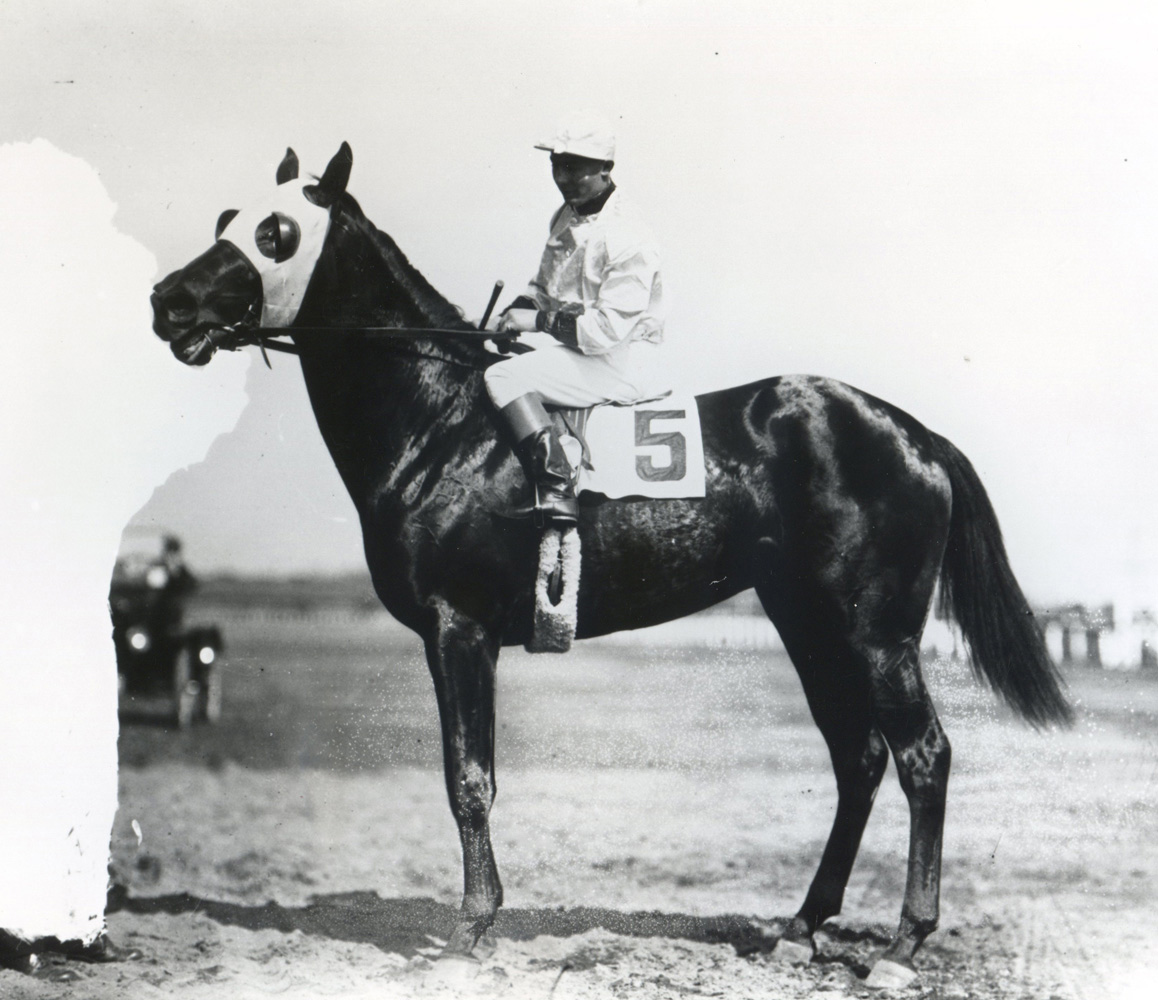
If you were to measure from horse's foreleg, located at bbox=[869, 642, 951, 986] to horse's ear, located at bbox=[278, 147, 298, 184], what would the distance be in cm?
250

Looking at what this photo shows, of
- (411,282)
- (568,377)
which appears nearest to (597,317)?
(568,377)

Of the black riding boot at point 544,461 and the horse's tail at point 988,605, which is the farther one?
the horse's tail at point 988,605

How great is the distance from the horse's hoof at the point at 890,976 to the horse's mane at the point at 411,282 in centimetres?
245

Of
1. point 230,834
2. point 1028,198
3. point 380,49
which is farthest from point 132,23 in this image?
point 1028,198

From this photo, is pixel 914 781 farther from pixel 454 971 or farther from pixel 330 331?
pixel 330 331

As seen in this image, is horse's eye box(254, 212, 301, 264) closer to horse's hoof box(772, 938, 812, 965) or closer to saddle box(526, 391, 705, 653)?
saddle box(526, 391, 705, 653)

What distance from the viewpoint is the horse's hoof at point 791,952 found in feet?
11.2

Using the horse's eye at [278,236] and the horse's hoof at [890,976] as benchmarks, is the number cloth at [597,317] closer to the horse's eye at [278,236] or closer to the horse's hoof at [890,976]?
the horse's eye at [278,236]

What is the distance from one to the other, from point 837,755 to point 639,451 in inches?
48.0

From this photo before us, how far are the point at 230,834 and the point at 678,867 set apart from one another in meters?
1.56

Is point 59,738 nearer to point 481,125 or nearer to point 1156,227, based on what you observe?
point 481,125

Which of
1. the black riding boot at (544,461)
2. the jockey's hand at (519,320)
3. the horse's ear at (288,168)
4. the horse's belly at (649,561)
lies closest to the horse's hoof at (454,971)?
the horse's belly at (649,561)

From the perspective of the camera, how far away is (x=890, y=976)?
10.9 ft

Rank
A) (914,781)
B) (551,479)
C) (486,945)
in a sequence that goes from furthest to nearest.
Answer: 1. (486,945)
2. (914,781)
3. (551,479)
